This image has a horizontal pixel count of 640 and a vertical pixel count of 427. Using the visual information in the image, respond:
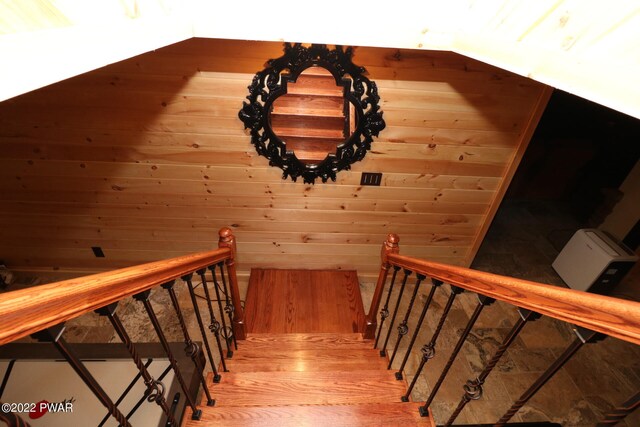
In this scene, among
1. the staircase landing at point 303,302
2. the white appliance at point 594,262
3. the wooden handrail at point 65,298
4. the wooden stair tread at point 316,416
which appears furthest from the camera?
the white appliance at point 594,262

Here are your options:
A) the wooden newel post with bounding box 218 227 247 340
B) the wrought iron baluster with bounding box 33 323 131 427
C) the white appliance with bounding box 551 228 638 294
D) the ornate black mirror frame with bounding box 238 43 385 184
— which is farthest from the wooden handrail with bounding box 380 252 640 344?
the white appliance with bounding box 551 228 638 294

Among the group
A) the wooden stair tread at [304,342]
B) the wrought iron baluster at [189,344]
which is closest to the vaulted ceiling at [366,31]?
Result: the wrought iron baluster at [189,344]

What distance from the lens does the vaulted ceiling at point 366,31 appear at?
552 millimetres

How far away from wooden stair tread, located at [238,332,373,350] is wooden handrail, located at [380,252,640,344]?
151 centimetres

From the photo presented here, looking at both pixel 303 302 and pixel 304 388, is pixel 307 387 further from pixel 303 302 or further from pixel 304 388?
pixel 303 302

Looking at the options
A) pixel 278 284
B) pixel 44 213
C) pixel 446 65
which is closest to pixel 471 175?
pixel 446 65

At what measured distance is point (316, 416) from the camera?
1344 millimetres

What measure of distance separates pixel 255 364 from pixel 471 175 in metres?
2.23

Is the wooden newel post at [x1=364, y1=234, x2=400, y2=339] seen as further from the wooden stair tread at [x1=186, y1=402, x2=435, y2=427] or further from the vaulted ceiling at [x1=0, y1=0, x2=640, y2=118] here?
the vaulted ceiling at [x1=0, y1=0, x2=640, y2=118]

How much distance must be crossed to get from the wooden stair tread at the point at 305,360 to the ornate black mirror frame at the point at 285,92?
133 cm

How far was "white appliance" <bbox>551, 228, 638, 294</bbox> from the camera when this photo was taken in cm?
286

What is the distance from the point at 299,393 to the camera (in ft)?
5.18

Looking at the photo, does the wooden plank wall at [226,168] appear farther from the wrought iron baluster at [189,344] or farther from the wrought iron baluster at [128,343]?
the wrought iron baluster at [128,343]

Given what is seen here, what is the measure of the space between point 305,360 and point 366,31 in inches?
77.4
